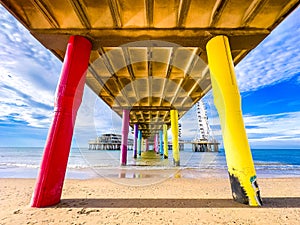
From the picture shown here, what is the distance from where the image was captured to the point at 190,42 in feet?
16.4

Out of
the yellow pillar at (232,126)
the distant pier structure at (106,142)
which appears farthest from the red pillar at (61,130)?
the distant pier structure at (106,142)

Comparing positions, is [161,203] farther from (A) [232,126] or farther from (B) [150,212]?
(A) [232,126]

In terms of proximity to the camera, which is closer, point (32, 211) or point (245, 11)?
point (32, 211)

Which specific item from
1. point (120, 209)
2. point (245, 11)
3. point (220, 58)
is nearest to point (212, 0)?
point (245, 11)

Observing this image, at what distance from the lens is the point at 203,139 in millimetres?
73062

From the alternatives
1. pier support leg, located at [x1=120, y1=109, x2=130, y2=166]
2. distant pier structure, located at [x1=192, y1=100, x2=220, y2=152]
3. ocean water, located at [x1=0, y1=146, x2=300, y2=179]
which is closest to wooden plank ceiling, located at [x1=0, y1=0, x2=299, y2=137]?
ocean water, located at [x1=0, y1=146, x2=300, y2=179]

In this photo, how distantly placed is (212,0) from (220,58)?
1391 millimetres

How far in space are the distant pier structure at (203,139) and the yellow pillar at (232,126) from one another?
62448 millimetres

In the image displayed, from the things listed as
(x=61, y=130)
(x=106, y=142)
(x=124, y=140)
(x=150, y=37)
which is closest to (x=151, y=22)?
(x=150, y=37)

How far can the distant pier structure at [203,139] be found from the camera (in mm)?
69188

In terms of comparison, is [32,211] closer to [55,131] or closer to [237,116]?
[55,131]

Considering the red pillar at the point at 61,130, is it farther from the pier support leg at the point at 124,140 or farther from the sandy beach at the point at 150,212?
the pier support leg at the point at 124,140

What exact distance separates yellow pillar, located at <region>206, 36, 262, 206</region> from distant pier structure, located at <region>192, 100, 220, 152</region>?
62.4 meters

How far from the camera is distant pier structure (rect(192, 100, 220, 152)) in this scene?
2724 inches
